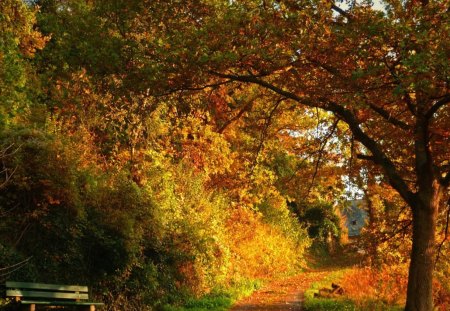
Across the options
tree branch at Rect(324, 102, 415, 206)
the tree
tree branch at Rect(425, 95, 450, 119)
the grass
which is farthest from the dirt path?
tree branch at Rect(425, 95, 450, 119)

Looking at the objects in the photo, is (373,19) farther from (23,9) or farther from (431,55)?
(23,9)

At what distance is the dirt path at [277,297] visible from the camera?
51.3 ft

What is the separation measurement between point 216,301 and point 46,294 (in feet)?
23.2

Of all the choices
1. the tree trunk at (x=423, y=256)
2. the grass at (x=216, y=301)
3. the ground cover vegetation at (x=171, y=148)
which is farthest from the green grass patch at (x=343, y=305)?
the tree trunk at (x=423, y=256)

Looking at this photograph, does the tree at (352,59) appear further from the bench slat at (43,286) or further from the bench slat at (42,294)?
the bench slat at (42,294)

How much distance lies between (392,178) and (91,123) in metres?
9.18

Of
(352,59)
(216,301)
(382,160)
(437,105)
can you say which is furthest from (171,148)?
(437,105)

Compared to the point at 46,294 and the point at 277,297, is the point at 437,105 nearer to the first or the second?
the point at 46,294

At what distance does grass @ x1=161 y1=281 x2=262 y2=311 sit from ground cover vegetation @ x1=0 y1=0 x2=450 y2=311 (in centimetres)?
10

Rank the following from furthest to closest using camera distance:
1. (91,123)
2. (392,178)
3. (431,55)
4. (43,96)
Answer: (43,96) < (91,123) < (392,178) < (431,55)

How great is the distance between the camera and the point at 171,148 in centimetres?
1839

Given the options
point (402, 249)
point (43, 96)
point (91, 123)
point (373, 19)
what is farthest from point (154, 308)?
point (43, 96)

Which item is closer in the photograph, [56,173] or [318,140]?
[56,173]

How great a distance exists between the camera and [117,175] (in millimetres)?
13328
